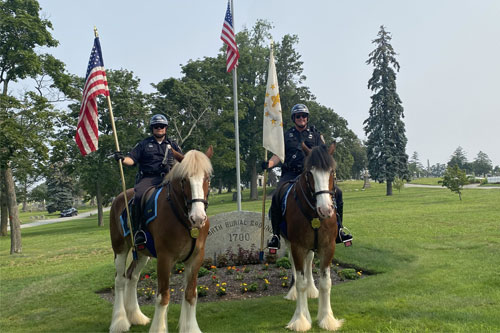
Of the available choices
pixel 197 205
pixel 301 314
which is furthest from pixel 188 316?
pixel 197 205

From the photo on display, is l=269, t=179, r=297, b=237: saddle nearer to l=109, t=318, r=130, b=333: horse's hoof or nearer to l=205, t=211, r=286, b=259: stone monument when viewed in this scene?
l=109, t=318, r=130, b=333: horse's hoof

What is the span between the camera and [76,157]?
30516 millimetres

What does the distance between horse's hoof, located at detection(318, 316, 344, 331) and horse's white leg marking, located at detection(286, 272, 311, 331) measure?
0.22 meters

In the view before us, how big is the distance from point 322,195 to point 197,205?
1.81 meters

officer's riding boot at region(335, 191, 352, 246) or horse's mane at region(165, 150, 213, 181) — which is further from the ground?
horse's mane at region(165, 150, 213, 181)

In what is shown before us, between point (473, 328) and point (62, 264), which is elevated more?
point (473, 328)

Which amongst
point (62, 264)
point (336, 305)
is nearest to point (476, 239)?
point (336, 305)

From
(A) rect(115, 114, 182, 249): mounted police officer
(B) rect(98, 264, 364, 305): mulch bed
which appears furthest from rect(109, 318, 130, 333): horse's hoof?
(A) rect(115, 114, 182, 249): mounted police officer

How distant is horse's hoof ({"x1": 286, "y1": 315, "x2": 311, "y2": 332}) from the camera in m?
5.91

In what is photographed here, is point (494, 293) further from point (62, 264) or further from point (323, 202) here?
point (62, 264)

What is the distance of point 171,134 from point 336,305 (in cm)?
3103

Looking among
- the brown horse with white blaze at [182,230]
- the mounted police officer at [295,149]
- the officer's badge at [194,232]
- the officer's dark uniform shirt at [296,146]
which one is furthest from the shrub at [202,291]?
the officer's badge at [194,232]

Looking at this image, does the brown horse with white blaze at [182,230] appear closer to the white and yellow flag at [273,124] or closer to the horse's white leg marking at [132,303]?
the horse's white leg marking at [132,303]

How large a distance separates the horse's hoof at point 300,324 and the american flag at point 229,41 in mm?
8960
